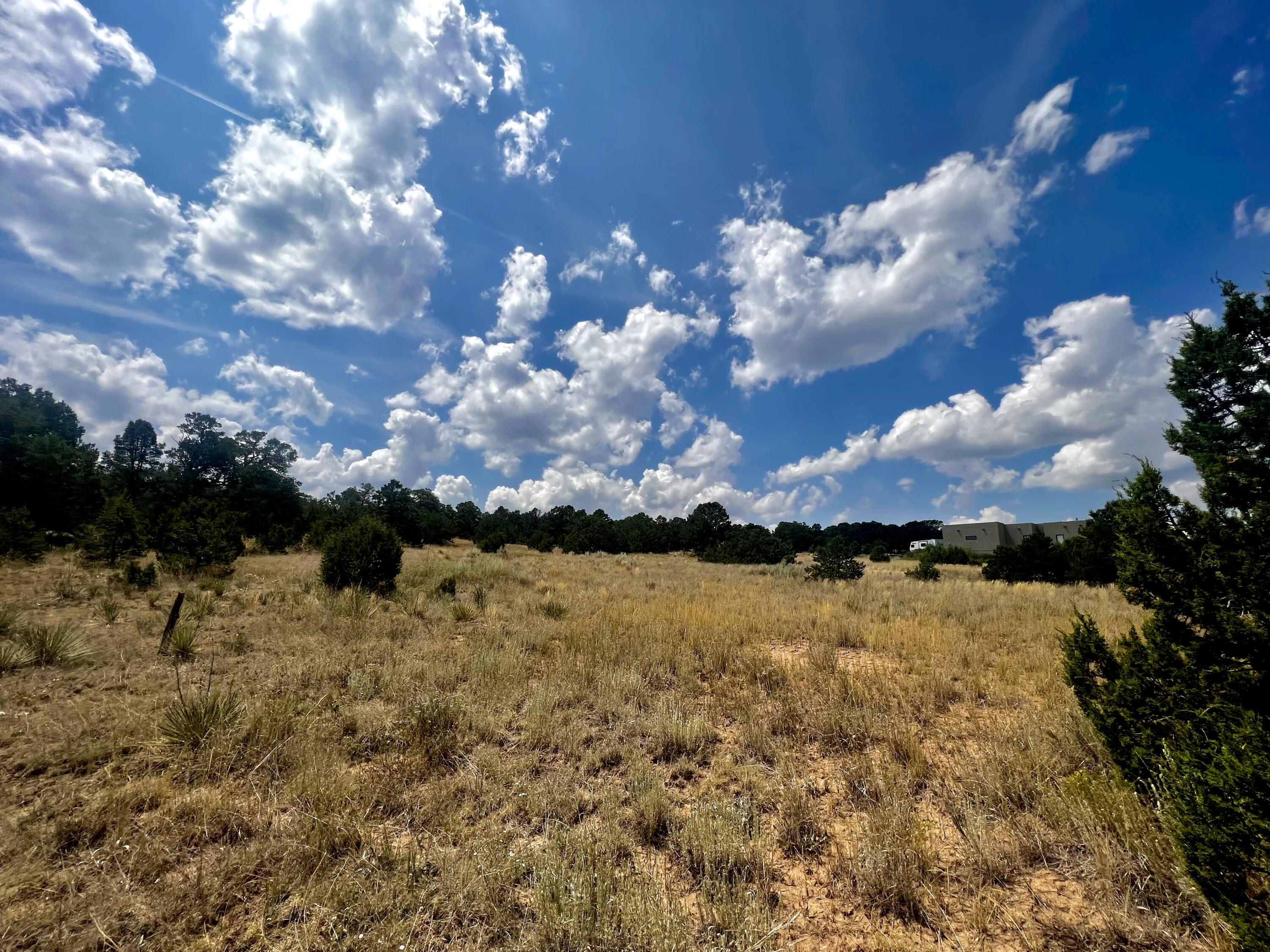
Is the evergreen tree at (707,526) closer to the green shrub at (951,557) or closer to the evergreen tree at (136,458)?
the green shrub at (951,557)

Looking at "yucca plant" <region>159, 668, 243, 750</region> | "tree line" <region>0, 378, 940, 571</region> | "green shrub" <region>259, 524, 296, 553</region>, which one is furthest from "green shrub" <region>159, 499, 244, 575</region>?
"green shrub" <region>259, 524, 296, 553</region>

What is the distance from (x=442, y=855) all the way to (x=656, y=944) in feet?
5.16

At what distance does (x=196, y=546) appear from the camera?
14086 mm

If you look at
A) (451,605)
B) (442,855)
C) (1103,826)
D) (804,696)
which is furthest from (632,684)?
(451,605)

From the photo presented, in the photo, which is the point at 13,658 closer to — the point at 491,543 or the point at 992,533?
the point at 491,543

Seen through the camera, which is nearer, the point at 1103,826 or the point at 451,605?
Result: the point at 1103,826

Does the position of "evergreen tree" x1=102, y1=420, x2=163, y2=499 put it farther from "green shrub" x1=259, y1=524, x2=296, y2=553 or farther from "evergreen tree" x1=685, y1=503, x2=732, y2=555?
"evergreen tree" x1=685, y1=503, x2=732, y2=555

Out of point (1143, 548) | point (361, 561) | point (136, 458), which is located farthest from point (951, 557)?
point (136, 458)

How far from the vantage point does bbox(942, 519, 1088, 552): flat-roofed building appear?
61844 mm

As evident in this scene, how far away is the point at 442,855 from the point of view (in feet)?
9.75

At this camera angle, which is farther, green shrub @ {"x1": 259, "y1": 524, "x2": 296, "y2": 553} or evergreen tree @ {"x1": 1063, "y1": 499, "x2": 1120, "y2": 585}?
green shrub @ {"x1": 259, "y1": 524, "x2": 296, "y2": 553}

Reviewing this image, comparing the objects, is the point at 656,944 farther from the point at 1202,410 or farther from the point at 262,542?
the point at 262,542

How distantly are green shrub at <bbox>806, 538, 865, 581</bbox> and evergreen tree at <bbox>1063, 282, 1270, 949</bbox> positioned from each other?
15660 mm

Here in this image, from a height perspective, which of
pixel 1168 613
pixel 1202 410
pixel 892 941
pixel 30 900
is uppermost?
pixel 1202 410
